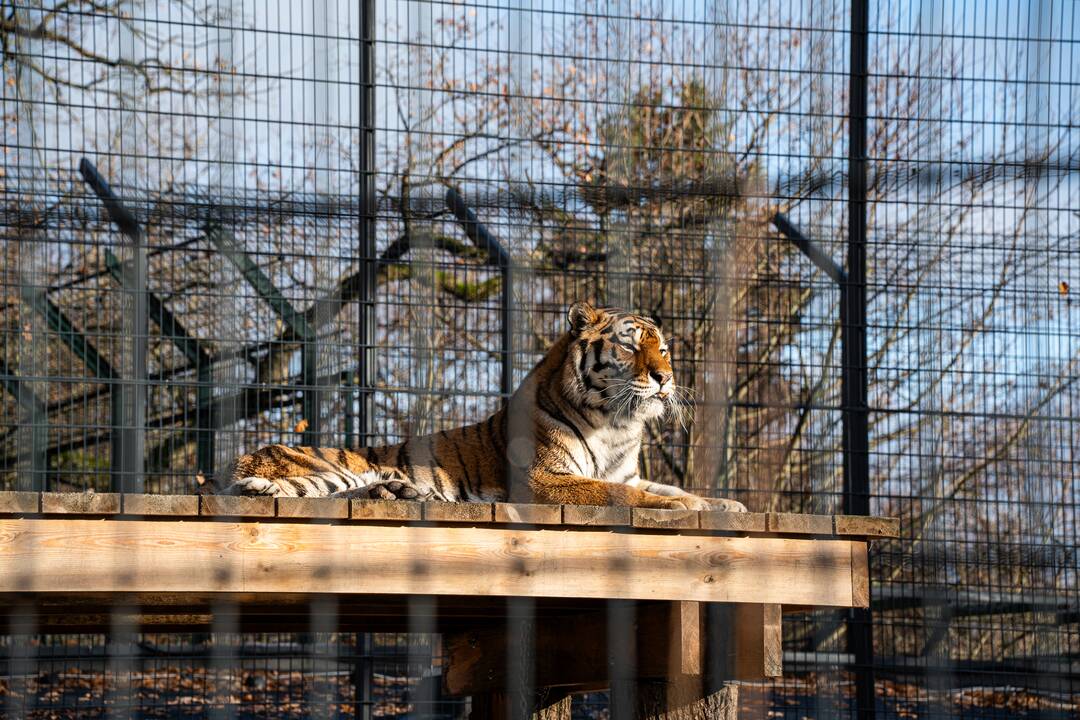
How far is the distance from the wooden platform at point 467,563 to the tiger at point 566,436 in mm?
525

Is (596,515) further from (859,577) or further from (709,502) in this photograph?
(859,577)

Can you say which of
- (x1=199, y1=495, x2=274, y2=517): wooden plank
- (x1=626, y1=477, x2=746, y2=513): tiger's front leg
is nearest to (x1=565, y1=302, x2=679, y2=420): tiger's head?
(x1=626, y1=477, x2=746, y2=513): tiger's front leg

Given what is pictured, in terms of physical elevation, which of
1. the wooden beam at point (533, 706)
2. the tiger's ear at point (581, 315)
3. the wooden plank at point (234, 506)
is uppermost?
the tiger's ear at point (581, 315)

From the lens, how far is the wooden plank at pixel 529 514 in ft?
9.12

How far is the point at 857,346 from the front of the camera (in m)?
4.86

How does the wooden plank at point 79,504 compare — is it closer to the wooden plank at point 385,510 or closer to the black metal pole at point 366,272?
the wooden plank at point 385,510

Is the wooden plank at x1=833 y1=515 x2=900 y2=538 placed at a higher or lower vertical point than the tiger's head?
lower

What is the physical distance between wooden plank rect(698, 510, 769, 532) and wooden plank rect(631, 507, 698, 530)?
0.02 meters

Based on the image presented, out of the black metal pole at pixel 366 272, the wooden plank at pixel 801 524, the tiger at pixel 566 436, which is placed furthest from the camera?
the black metal pole at pixel 366 272

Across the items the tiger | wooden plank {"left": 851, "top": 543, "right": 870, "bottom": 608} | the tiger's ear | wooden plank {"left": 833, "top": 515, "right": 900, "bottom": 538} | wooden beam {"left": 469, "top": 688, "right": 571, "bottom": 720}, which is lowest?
wooden beam {"left": 469, "top": 688, "right": 571, "bottom": 720}

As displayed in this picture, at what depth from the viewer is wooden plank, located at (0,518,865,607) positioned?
256 cm

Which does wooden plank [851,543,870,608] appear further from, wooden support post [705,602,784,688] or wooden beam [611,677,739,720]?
wooden beam [611,677,739,720]

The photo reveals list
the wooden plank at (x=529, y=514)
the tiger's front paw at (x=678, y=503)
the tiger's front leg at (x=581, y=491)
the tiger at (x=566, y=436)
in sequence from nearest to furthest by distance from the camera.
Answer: the wooden plank at (x=529, y=514), the tiger's front paw at (x=678, y=503), the tiger's front leg at (x=581, y=491), the tiger at (x=566, y=436)

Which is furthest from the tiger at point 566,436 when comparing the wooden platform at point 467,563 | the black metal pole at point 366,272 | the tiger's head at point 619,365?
the black metal pole at point 366,272
